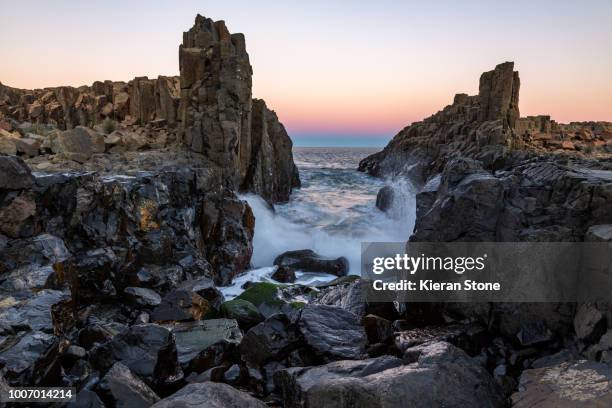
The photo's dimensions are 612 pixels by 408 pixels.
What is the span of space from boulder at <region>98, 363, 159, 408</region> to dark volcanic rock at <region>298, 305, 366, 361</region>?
2.67 metres

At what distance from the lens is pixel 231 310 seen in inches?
335

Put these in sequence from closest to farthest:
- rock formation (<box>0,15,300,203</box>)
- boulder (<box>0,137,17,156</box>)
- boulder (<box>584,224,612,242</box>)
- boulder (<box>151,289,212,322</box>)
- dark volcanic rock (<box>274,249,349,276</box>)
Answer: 1. boulder (<box>584,224,612,242</box>)
2. boulder (<box>151,289,212,322</box>)
3. boulder (<box>0,137,17,156</box>)
4. dark volcanic rock (<box>274,249,349,276</box>)
5. rock formation (<box>0,15,300,203</box>)

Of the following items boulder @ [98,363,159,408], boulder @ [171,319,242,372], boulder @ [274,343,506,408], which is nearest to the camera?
boulder @ [274,343,506,408]

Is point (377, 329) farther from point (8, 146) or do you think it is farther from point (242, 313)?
point (8, 146)

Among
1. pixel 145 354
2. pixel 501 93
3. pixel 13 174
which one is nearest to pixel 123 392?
pixel 145 354

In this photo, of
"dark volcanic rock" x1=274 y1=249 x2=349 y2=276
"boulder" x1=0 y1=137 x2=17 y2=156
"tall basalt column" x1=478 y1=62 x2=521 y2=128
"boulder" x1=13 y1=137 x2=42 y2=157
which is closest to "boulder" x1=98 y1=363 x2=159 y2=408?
"dark volcanic rock" x1=274 y1=249 x2=349 y2=276

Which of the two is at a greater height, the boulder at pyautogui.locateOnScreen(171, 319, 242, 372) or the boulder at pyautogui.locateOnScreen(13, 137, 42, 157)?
the boulder at pyautogui.locateOnScreen(13, 137, 42, 157)

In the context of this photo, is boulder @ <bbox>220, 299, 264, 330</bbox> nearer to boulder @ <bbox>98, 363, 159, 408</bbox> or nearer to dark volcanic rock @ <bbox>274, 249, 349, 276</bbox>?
boulder @ <bbox>98, 363, 159, 408</bbox>

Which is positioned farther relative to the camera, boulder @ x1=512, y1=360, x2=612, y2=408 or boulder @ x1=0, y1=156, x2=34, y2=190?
boulder @ x1=0, y1=156, x2=34, y2=190

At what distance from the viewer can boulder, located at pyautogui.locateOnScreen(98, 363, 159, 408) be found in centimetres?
443

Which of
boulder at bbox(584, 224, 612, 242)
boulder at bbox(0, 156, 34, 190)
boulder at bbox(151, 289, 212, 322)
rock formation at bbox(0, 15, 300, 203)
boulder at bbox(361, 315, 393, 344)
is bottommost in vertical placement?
boulder at bbox(151, 289, 212, 322)

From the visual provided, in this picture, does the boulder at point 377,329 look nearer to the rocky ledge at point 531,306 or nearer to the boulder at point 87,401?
the rocky ledge at point 531,306

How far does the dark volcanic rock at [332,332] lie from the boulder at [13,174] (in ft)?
22.2

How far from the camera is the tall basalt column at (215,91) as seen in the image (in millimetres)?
18594
